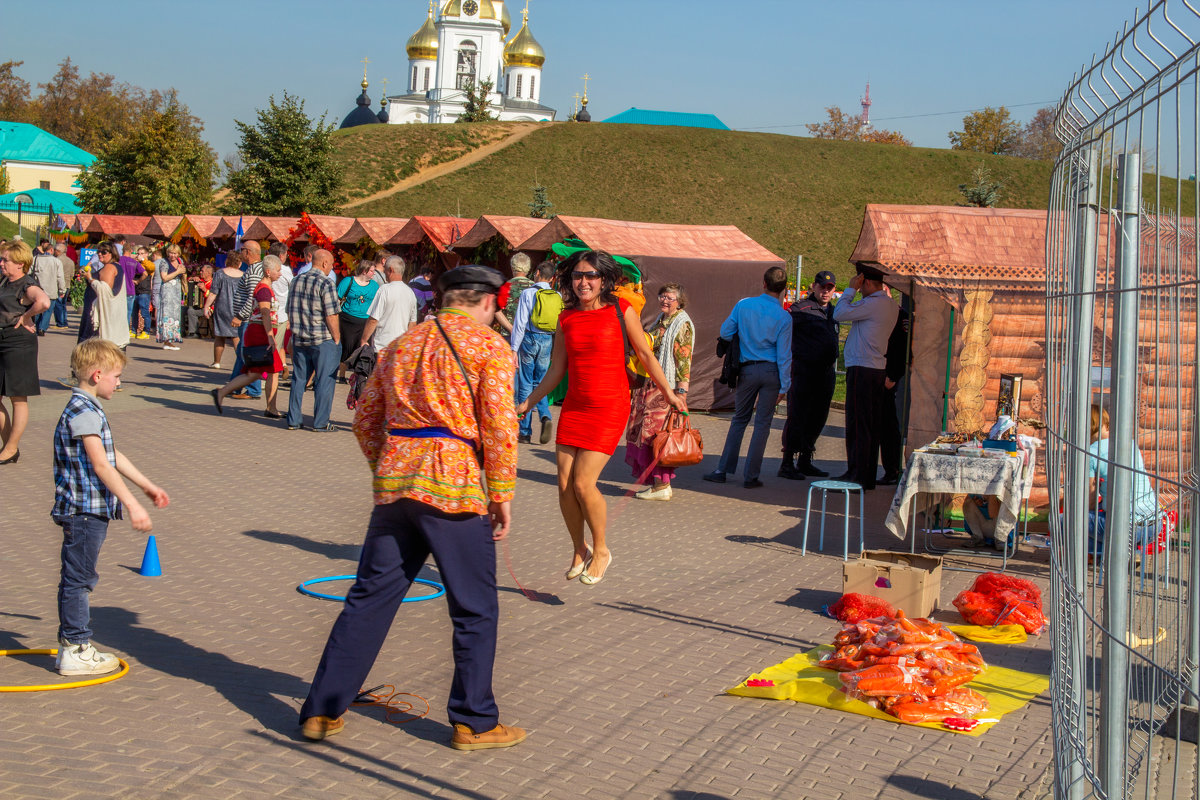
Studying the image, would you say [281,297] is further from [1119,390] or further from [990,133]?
[990,133]

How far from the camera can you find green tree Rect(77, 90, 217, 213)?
54.7 meters

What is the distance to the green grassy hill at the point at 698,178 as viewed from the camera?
212 feet

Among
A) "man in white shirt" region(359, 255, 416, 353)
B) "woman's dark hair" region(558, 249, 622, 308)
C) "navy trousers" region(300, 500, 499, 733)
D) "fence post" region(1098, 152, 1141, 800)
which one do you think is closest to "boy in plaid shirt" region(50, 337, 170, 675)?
"navy trousers" region(300, 500, 499, 733)

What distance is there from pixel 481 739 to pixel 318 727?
2.01ft

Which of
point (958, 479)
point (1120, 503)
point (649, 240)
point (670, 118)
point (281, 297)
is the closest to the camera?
point (1120, 503)

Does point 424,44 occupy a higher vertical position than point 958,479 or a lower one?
higher

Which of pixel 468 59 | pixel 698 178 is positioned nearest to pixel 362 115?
pixel 468 59

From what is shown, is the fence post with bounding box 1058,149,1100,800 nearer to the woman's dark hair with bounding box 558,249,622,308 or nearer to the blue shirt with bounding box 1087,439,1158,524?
the blue shirt with bounding box 1087,439,1158,524

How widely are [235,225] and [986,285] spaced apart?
2290 centimetres

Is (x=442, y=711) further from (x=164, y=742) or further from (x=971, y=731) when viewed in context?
(x=971, y=731)

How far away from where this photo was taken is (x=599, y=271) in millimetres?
6727

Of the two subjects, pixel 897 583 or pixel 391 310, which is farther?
pixel 391 310

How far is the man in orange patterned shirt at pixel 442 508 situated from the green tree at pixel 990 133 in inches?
3376

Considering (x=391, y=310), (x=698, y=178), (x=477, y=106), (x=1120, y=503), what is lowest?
(x=1120, y=503)
